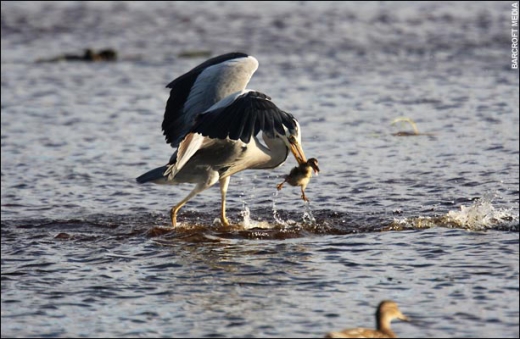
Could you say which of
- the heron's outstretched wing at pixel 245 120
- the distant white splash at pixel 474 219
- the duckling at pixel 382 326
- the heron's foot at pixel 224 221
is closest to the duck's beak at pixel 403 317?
the duckling at pixel 382 326

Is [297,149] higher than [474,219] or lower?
higher

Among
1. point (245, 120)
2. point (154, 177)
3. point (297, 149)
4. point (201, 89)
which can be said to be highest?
point (201, 89)

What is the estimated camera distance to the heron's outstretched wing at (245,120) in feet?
24.8

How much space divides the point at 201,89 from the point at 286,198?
4.63 ft

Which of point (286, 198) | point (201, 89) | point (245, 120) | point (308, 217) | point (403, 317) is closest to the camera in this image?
point (403, 317)

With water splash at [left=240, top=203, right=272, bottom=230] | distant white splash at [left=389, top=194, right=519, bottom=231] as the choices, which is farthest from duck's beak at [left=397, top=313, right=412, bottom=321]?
water splash at [left=240, top=203, right=272, bottom=230]

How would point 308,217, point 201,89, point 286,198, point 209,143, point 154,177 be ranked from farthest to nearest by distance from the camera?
point 286,198
point 201,89
point 308,217
point 154,177
point 209,143

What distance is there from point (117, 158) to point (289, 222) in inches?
124

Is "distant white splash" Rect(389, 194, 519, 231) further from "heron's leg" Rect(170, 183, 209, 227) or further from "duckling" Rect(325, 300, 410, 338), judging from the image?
"duckling" Rect(325, 300, 410, 338)

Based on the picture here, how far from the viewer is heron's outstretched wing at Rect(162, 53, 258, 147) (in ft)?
29.8

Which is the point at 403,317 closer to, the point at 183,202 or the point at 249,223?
the point at 249,223

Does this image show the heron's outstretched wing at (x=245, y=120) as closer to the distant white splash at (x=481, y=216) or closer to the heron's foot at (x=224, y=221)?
the heron's foot at (x=224, y=221)

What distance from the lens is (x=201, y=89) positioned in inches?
363

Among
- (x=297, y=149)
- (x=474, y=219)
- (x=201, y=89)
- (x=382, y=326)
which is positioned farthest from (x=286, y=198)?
(x=382, y=326)
